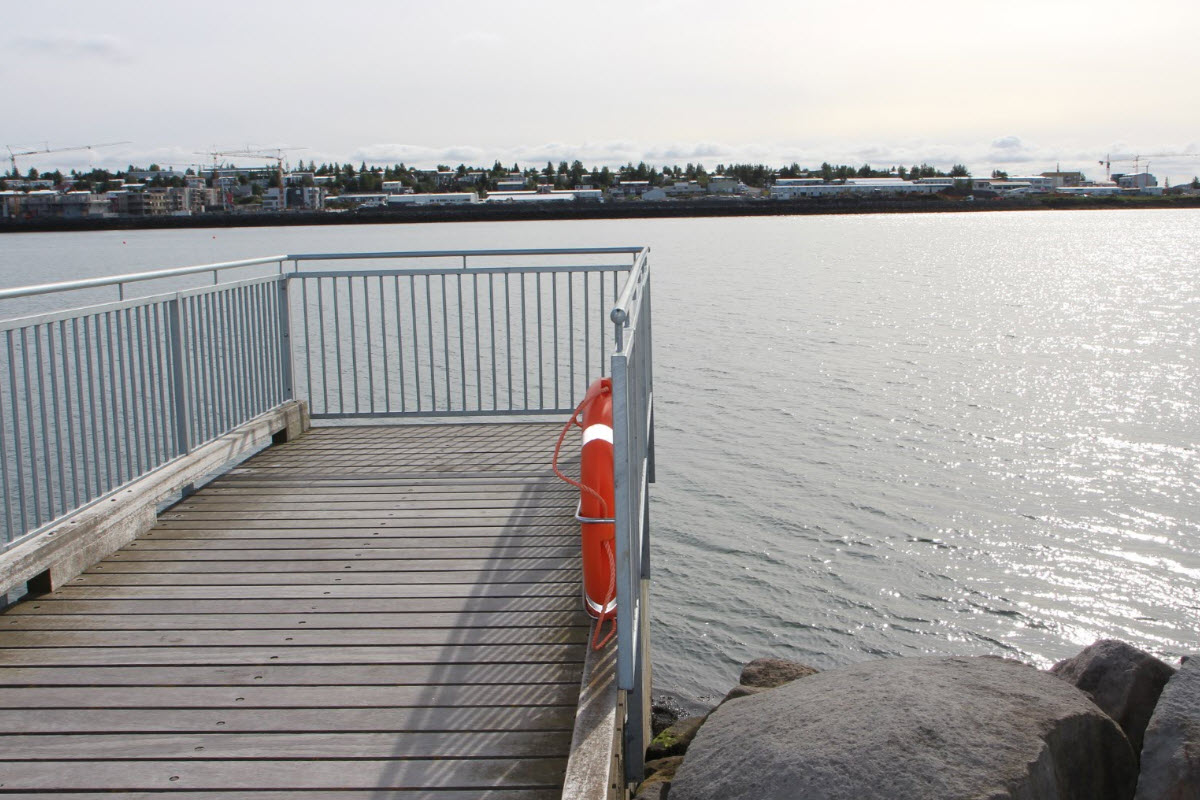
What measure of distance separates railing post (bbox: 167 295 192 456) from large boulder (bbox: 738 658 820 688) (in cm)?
403

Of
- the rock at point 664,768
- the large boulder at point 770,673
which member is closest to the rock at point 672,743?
the rock at point 664,768

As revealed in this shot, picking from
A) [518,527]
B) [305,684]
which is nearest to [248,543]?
[518,527]

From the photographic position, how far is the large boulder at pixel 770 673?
7.42 meters

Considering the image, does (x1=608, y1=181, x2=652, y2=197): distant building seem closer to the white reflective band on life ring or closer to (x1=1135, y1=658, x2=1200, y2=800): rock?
the white reflective band on life ring

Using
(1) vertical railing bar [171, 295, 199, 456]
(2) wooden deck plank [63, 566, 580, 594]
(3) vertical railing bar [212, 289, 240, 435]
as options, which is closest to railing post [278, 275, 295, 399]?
(3) vertical railing bar [212, 289, 240, 435]

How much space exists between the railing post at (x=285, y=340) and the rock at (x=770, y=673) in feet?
13.5

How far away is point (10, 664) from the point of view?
14.6ft

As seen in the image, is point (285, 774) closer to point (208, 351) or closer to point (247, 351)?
point (208, 351)

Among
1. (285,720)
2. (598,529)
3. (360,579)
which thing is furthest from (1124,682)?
(285,720)

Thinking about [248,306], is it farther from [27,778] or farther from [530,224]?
[530,224]

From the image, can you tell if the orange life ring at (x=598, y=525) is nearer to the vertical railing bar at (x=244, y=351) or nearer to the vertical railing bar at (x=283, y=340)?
the vertical railing bar at (x=244, y=351)

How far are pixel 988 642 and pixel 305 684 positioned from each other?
334 inches

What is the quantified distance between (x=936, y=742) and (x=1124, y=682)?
2.27 m

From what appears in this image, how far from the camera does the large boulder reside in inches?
292
